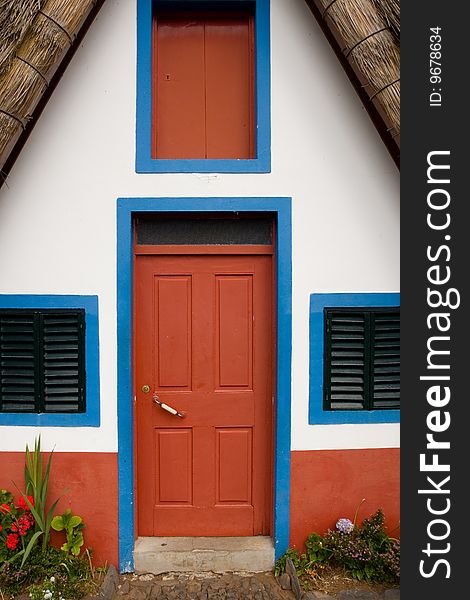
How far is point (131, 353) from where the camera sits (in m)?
3.63

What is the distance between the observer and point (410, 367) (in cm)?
309

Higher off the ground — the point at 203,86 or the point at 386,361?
the point at 203,86

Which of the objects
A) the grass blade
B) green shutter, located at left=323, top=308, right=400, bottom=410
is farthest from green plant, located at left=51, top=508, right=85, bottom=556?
green shutter, located at left=323, top=308, right=400, bottom=410

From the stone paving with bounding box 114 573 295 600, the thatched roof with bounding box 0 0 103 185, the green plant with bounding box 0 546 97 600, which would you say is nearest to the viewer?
the thatched roof with bounding box 0 0 103 185

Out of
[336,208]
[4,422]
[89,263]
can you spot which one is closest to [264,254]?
[336,208]

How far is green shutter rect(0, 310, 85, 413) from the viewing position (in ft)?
11.7

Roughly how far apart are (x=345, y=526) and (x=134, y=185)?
2.78 m

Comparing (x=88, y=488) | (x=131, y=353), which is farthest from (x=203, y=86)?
(x=88, y=488)

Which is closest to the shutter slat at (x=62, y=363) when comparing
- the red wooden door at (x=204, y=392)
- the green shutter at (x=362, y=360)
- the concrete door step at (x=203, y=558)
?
the red wooden door at (x=204, y=392)

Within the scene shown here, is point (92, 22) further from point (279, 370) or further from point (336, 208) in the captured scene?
point (279, 370)

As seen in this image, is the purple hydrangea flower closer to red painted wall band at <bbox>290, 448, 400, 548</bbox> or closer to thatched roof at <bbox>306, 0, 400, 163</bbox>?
red painted wall band at <bbox>290, 448, 400, 548</bbox>

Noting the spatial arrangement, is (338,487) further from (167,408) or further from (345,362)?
(167,408)

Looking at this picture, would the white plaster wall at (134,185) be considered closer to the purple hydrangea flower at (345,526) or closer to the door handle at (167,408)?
the door handle at (167,408)

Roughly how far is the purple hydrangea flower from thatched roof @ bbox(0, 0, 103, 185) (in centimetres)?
332
